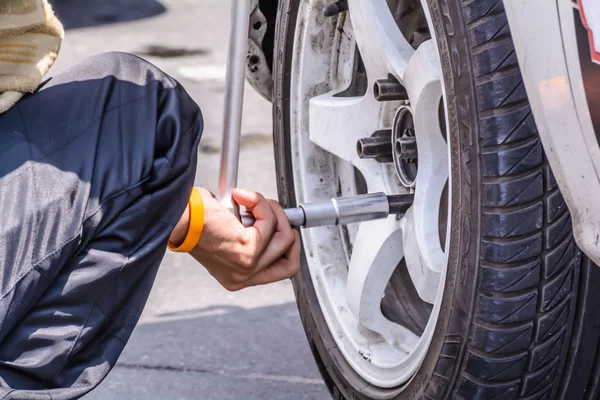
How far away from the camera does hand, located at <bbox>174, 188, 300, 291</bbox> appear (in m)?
1.55

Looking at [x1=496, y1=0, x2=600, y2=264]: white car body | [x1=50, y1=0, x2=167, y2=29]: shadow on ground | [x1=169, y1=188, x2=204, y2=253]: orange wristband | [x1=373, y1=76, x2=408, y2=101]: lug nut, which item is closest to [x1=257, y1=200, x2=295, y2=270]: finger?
[x1=169, y1=188, x2=204, y2=253]: orange wristband

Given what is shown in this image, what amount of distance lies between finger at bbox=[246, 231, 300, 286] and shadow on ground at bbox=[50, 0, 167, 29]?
15.6 feet

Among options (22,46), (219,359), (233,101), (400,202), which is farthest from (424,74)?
(219,359)

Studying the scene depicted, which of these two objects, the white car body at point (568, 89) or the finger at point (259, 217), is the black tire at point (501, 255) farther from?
the finger at point (259, 217)

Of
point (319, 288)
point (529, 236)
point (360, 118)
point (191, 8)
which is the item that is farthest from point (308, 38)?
point (191, 8)

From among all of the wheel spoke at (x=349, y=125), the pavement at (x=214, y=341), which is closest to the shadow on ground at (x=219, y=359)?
the pavement at (x=214, y=341)

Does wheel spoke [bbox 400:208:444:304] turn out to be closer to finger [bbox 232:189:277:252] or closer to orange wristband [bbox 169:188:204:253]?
finger [bbox 232:189:277:252]

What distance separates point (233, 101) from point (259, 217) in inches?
8.5

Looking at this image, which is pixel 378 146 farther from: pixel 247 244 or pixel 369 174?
pixel 247 244

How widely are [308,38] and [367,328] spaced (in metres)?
0.58

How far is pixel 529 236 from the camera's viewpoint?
4.15ft

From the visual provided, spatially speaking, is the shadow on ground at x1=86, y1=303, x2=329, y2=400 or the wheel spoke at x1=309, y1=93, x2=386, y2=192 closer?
the wheel spoke at x1=309, y1=93, x2=386, y2=192

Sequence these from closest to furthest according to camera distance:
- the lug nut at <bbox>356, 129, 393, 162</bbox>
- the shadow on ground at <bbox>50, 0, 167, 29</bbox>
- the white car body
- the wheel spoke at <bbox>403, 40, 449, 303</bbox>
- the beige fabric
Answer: the white car body → the beige fabric → the wheel spoke at <bbox>403, 40, 449, 303</bbox> → the lug nut at <bbox>356, 129, 393, 162</bbox> → the shadow on ground at <bbox>50, 0, 167, 29</bbox>

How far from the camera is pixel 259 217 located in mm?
1629
